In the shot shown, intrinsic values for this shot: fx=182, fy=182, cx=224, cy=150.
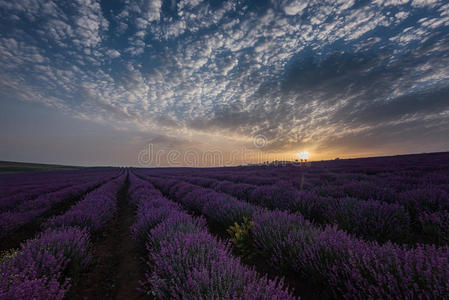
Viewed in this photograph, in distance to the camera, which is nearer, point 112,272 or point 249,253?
point 112,272

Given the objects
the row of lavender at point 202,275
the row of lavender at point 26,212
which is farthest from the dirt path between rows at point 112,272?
the row of lavender at point 26,212

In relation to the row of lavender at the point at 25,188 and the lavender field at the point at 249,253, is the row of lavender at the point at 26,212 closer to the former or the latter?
the lavender field at the point at 249,253

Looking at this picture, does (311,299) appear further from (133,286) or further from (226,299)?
(133,286)

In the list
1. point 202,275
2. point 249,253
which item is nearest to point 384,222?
point 249,253

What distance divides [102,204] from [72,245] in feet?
10.2

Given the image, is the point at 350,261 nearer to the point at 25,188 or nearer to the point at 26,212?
the point at 26,212

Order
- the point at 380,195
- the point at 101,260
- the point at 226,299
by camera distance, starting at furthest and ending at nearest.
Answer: the point at 380,195 → the point at 101,260 → the point at 226,299

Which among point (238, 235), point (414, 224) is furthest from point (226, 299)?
point (414, 224)

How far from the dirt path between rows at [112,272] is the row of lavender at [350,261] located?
1611mm

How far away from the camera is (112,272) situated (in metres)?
2.78

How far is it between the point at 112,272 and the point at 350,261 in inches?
125

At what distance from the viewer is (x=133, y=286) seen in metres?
2.44

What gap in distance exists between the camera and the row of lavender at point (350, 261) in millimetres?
1284

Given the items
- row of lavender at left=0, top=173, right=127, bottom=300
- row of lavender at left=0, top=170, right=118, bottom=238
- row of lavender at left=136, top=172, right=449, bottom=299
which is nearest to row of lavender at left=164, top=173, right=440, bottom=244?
row of lavender at left=136, top=172, right=449, bottom=299
